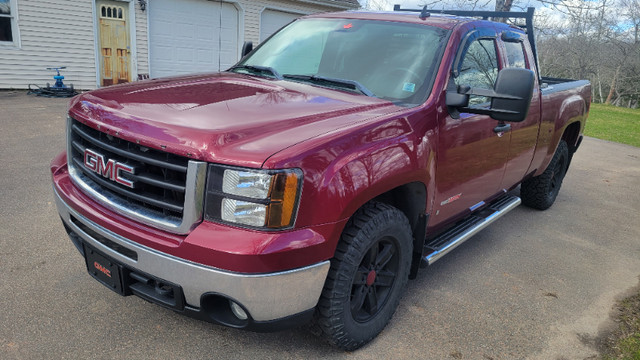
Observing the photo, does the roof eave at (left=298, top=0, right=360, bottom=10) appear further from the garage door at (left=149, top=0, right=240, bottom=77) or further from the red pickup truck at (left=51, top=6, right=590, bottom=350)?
the red pickup truck at (left=51, top=6, right=590, bottom=350)

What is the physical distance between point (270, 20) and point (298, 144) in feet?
46.8

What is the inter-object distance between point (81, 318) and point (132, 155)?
47.3 inches

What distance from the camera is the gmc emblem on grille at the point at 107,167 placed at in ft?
7.42

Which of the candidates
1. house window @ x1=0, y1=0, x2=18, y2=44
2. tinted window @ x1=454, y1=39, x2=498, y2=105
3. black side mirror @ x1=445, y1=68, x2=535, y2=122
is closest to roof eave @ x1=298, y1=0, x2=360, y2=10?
house window @ x1=0, y1=0, x2=18, y2=44

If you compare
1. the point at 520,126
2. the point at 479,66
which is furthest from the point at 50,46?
the point at 520,126

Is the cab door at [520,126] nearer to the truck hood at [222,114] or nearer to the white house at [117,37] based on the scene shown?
the truck hood at [222,114]

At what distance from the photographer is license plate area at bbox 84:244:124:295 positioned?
233 cm

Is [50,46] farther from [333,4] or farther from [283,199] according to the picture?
[283,199]

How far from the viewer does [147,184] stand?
2.25 meters

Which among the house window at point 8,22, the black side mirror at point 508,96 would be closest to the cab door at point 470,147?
the black side mirror at point 508,96

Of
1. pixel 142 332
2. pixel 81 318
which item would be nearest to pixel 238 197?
pixel 142 332

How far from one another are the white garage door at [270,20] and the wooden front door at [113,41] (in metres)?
4.24

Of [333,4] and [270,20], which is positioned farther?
[333,4]

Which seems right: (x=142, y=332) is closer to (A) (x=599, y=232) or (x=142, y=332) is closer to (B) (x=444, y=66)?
(B) (x=444, y=66)
